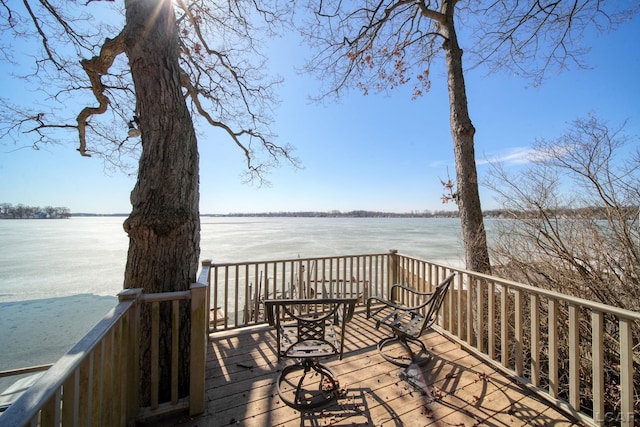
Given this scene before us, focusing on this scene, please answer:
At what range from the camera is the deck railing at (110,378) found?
0.79 metres

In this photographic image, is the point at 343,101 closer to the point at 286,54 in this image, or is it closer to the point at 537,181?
the point at 286,54

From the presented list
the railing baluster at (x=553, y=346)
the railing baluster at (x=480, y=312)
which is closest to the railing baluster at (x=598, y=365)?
the railing baluster at (x=553, y=346)

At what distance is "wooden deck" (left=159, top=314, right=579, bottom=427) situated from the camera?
183cm

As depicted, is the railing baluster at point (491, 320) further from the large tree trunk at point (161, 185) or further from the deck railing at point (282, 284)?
the large tree trunk at point (161, 185)

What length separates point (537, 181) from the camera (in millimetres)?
3016

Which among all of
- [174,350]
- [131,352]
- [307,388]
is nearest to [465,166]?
[307,388]

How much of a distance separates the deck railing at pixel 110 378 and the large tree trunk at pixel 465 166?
10.6 feet

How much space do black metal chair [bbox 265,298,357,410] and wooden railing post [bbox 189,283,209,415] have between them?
18.8 inches

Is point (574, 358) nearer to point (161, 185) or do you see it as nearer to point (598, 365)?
point (598, 365)

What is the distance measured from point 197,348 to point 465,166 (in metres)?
3.71

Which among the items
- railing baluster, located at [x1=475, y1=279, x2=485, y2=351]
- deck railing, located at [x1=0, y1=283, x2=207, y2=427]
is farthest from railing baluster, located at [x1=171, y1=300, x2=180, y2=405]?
railing baluster, located at [x1=475, y1=279, x2=485, y2=351]

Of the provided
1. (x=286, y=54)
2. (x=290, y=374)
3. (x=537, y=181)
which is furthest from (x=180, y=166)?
(x=286, y=54)

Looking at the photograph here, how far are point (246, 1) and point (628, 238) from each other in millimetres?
5675

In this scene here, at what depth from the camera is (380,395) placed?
2.09 m
